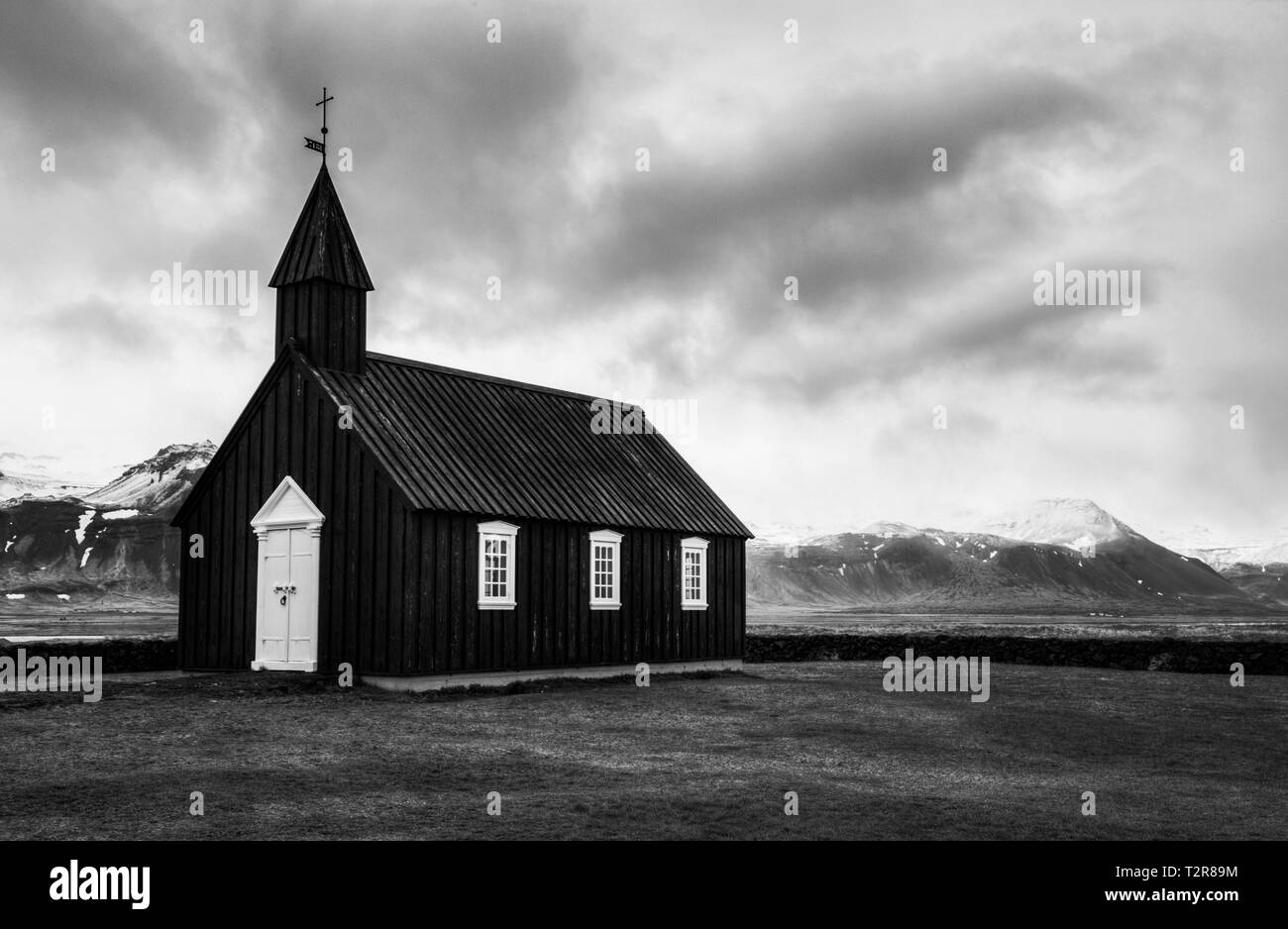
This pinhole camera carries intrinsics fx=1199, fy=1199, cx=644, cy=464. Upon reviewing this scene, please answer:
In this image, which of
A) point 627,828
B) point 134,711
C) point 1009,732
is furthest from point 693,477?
point 627,828

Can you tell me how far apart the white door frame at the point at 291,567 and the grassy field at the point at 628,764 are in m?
1.76

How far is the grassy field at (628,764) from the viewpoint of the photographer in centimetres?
1141

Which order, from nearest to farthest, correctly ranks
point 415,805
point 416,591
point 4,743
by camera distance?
point 415,805, point 4,743, point 416,591

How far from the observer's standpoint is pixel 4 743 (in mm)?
16062

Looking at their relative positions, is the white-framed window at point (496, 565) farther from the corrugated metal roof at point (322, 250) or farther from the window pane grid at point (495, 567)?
A: the corrugated metal roof at point (322, 250)

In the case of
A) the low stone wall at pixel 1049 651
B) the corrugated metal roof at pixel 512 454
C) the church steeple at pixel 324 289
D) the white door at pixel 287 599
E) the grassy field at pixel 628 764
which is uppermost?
the church steeple at pixel 324 289

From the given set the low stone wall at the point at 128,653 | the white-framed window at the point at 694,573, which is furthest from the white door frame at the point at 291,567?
the white-framed window at the point at 694,573

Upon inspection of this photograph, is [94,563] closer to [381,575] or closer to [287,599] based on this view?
[287,599]

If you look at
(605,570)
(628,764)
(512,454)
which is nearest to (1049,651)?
(605,570)

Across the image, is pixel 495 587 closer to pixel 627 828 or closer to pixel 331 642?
pixel 331 642

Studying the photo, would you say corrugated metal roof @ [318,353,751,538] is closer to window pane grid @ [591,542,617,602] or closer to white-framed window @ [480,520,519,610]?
white-framed window @ [480,520,519,610]

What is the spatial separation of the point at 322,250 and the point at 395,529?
7.14 metres

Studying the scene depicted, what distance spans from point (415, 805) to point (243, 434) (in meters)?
17.4

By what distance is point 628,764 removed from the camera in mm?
15703
